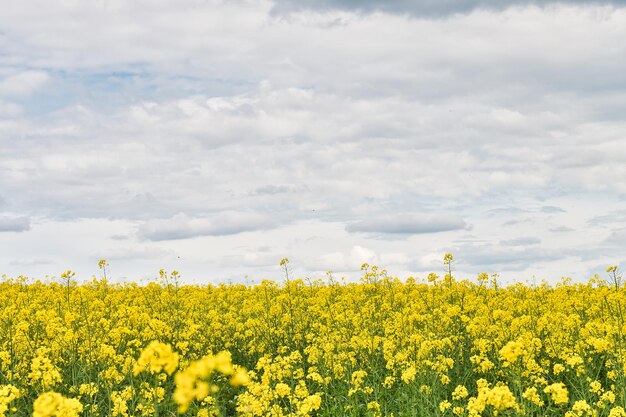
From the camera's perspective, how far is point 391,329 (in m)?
10.8

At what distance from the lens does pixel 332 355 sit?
365 inches

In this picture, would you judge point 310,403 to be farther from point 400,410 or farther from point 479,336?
point 479,336

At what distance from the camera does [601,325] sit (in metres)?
10.4

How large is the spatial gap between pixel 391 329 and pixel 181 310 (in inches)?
200

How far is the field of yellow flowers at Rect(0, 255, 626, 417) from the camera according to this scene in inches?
292

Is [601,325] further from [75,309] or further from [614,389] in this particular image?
[75,309]

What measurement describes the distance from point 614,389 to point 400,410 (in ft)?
9.08

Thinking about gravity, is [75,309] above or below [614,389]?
above

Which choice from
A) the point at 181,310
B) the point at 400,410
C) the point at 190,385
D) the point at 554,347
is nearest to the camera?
the point at 190,385

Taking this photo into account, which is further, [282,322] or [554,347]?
[282,322]

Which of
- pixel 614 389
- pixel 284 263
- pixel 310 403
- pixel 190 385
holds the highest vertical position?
pixel 284 263

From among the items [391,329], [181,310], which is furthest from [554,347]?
[181,310]

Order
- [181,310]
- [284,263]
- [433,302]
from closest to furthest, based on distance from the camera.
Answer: [284,263] → [433,302] → [181,310]

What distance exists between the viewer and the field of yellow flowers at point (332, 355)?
7.41m
